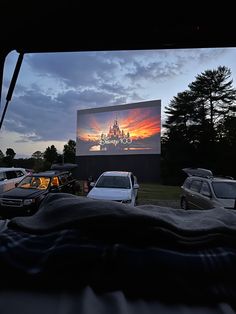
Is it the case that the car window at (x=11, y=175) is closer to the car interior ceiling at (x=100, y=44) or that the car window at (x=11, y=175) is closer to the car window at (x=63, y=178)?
the car window at (x=63, y=178)

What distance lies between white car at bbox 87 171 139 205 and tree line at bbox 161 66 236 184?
102 ft

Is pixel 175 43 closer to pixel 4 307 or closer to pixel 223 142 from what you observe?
pixel 4 307

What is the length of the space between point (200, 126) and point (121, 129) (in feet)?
54.0

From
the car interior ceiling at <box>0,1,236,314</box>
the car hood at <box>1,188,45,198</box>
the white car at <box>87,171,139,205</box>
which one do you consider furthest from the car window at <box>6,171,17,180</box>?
the car interior ceiling at <box>0,1,236,314</box>

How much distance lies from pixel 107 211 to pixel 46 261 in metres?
0.29

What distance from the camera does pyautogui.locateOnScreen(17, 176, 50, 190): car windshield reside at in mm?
11445

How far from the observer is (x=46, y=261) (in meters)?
1.06

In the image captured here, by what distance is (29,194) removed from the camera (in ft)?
33.9

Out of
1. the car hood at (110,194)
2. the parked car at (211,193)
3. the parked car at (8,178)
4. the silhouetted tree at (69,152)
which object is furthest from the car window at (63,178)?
the silhouetted tree at (69,152)

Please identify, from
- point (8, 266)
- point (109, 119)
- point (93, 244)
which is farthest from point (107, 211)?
point (109, 119)

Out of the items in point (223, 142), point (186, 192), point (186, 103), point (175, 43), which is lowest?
point (186, 192)

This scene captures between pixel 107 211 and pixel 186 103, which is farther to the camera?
pixel 186 103

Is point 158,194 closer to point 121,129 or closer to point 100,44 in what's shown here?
point 121,129

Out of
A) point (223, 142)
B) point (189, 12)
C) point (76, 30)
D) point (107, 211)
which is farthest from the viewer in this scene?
point (223, 142)
